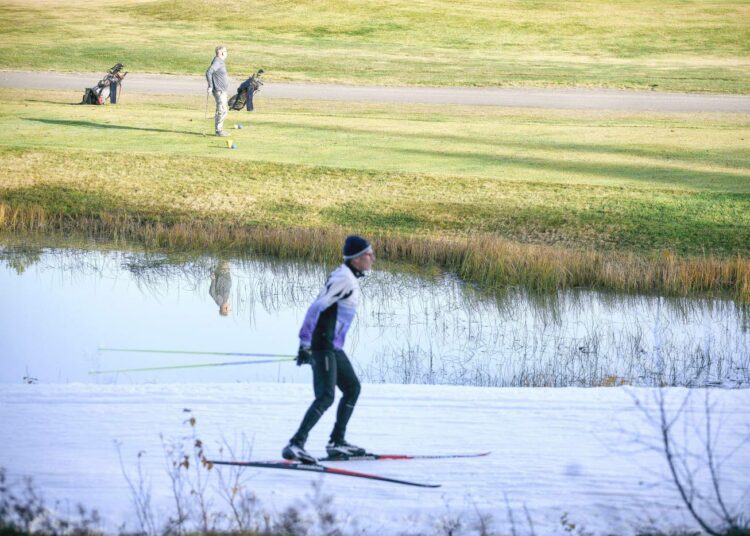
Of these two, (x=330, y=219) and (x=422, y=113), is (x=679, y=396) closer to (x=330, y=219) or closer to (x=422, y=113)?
(x=330, y=219)

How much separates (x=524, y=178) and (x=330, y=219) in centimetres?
411

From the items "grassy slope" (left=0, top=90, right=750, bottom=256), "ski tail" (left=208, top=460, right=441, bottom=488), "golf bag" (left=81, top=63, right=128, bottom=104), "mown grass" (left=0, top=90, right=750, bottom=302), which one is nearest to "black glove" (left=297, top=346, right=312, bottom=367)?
"ski tail" (left=208, top=460, right=441, bottom=488)

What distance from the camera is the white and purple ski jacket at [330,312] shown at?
831 centimetres

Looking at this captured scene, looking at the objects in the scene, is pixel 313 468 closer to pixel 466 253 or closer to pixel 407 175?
pixel 466 253

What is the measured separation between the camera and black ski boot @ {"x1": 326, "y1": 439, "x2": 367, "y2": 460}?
28.9 feet

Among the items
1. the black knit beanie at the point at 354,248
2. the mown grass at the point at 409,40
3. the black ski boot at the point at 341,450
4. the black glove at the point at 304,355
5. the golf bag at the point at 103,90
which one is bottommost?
the black ski boot at the point at 341,450

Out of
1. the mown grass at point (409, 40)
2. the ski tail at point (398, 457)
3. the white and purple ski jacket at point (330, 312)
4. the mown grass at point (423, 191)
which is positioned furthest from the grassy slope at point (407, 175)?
the mown grass at point (409, 40)

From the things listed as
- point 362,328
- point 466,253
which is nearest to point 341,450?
point 362,328

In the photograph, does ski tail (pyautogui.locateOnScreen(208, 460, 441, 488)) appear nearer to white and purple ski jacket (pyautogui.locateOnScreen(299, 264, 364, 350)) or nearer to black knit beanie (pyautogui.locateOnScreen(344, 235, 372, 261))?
white and purple ski jacket (pyautogui.locateOnScreen(299, 264, 364, 350))

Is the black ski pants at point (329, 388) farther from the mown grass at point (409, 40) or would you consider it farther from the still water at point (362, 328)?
the mown grass at point (409, 40)

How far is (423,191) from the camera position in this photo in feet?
67.5

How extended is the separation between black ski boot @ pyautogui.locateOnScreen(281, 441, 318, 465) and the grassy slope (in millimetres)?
10236

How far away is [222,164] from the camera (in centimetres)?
2209

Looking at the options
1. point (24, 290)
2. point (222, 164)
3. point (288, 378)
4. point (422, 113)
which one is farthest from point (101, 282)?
point (422, 113)
